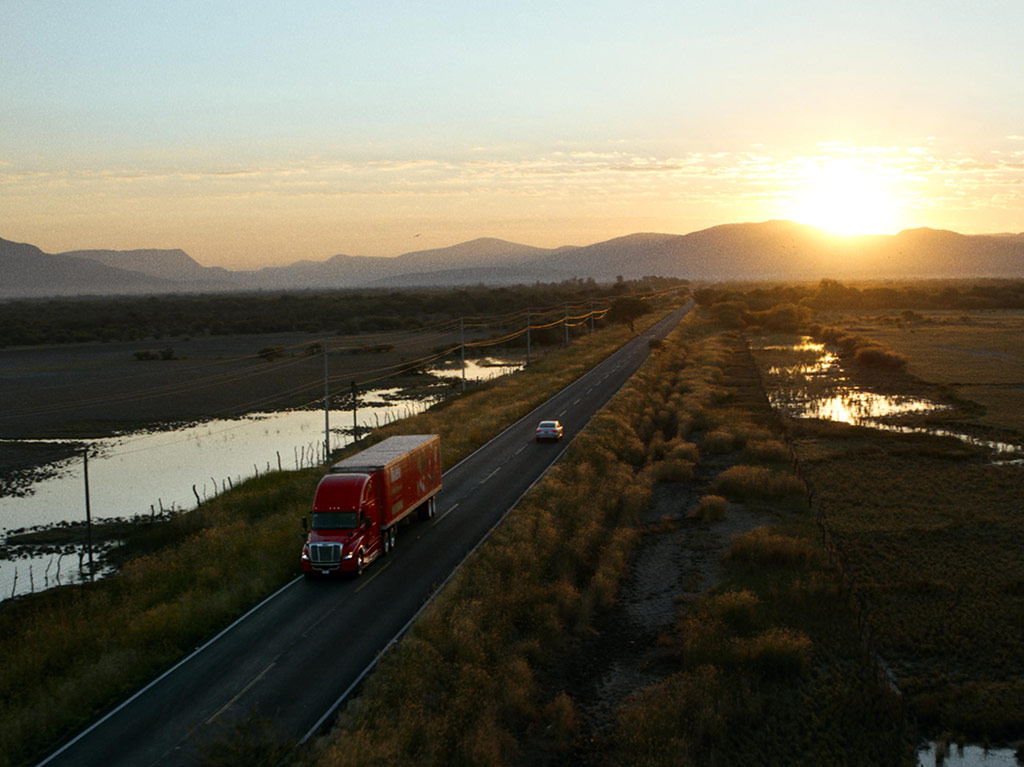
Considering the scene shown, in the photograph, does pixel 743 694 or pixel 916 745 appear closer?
pixel 916 745

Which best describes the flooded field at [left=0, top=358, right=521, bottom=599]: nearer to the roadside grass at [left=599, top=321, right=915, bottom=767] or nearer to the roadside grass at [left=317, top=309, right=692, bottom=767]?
the roadside grass at [left=317, top=309, right=692, bottom=767]

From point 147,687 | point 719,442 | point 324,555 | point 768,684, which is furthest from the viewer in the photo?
point 719,442

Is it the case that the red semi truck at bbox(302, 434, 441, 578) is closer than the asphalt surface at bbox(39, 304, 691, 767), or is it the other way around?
the asphalt surface at bbox(39, 304, 691, 767)

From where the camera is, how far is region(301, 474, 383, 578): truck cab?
24.1m

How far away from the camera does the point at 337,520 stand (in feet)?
79.7

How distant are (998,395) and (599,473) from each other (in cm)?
3677

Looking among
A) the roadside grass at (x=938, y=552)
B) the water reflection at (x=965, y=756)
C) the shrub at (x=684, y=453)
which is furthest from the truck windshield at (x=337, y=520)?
the shrub at (x=684, y=453)

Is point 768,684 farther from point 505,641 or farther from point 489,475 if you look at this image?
point 489,475

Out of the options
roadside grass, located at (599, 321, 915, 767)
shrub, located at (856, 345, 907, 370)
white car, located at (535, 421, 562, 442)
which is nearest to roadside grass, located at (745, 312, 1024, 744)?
roadside grass, located at (599, 321, 915, 767)

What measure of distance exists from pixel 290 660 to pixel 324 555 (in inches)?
203

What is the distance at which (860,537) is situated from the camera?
28875 millimetres

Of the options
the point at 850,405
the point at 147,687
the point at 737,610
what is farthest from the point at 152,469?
the point at 850,405

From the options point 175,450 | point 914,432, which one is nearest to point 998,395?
point 914,432

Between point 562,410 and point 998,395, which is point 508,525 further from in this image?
point 998,395
